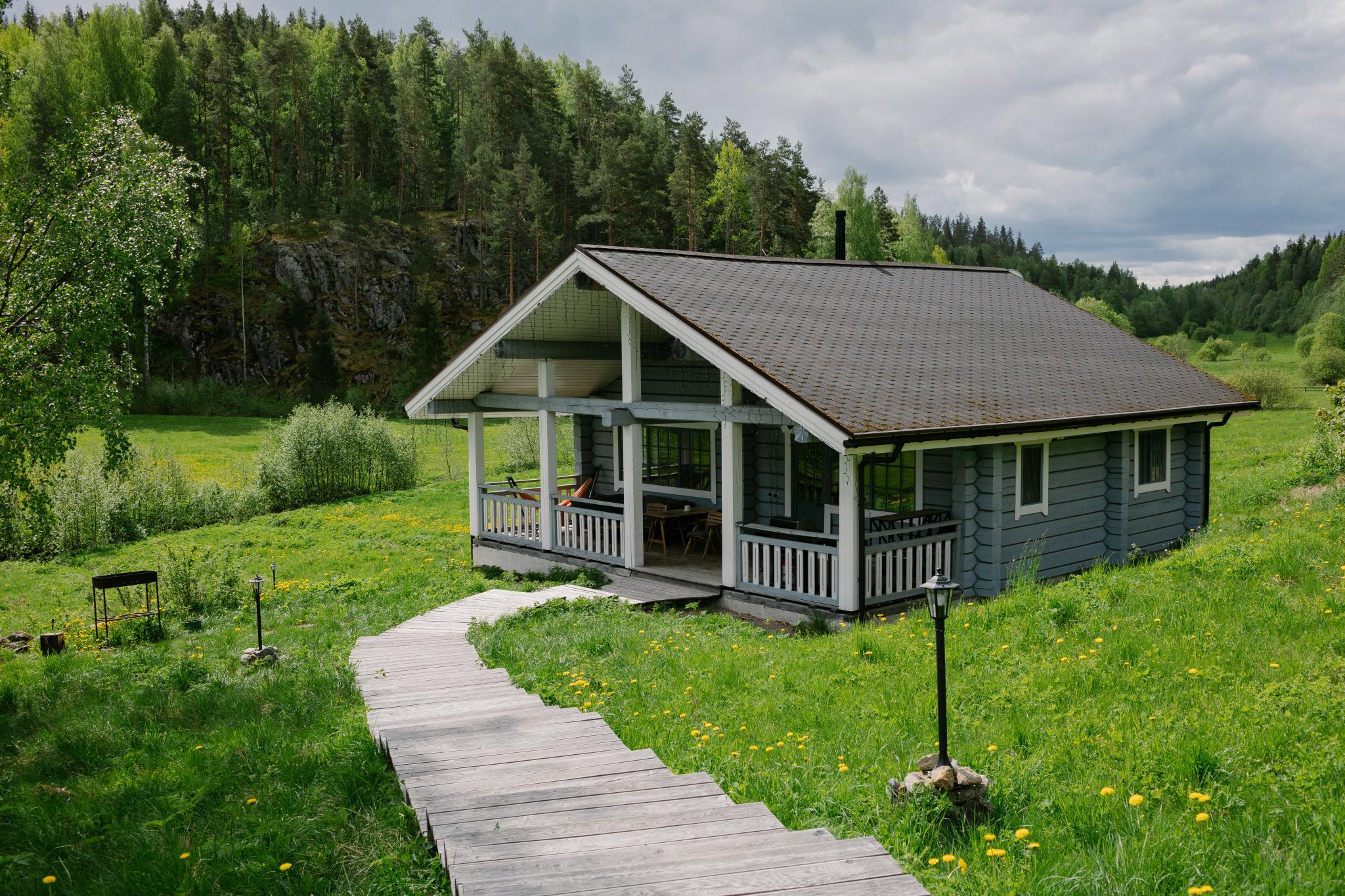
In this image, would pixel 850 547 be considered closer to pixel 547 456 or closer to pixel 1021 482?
pixel 1021 482

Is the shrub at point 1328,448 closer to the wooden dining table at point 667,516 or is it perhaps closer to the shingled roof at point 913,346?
the shingled roof at point 913,346

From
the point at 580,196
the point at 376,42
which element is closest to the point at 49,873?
the point at 580,196

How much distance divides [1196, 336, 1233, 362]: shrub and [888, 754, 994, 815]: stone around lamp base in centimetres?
7639

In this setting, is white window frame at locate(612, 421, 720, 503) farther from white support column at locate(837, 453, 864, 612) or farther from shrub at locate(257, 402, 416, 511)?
shrub at locate(257, 402, 416, 511)

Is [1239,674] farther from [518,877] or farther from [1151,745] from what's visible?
[518,877]

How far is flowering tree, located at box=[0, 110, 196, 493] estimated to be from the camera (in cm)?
1109

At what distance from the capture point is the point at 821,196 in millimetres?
60875

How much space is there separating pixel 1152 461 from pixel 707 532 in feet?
22.6

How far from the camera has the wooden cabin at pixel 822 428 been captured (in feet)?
37.1

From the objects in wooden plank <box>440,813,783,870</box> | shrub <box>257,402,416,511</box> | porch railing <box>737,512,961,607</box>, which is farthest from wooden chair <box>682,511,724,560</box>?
shrub <box>257,402,416,511</box>

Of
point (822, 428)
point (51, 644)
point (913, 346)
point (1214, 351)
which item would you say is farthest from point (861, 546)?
point (1214, 351)

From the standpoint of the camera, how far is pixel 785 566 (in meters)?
11.6

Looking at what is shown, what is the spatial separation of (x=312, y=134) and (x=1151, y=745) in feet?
215

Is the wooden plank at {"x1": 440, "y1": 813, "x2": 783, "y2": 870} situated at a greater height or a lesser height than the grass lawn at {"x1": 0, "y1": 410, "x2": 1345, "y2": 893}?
greater
